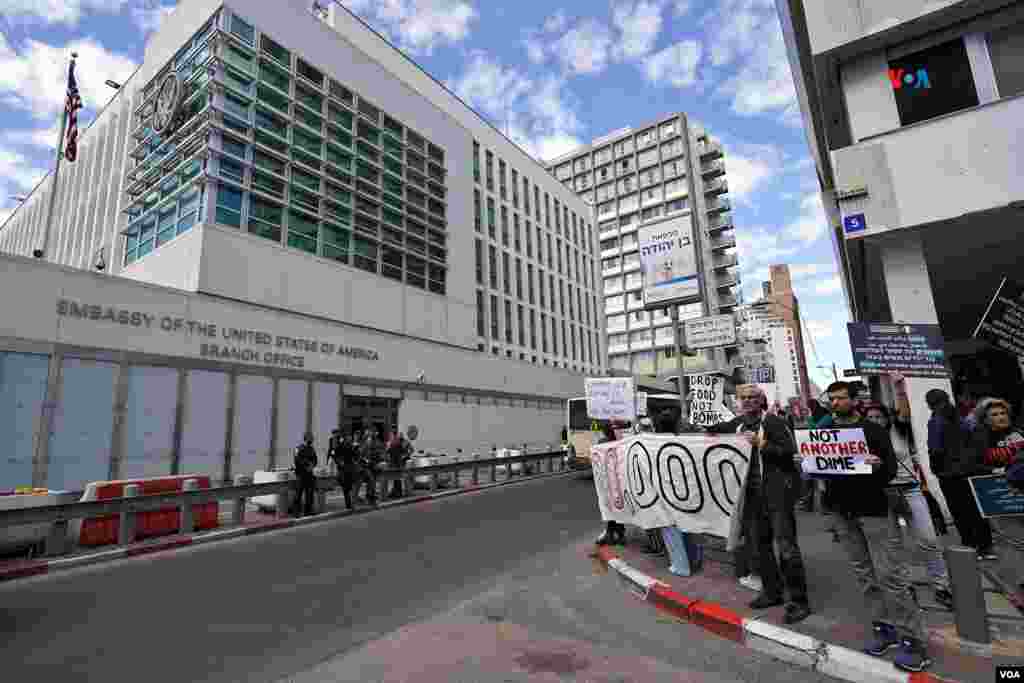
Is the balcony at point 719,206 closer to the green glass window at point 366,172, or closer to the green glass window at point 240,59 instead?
the green glass window at point 366,172

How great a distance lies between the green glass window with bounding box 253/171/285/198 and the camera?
25.1 metres

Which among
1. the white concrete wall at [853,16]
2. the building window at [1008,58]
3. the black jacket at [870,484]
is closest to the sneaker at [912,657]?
the black jacket at [870,484]

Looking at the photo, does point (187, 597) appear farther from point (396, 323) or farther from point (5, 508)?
point (396, 323)

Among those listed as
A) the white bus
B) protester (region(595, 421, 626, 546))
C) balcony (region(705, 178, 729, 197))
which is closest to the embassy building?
the white bus

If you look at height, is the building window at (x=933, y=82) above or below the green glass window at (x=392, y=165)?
below

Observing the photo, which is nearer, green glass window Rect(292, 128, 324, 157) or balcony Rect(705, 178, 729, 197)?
green glass window Rect(292, 128, 324, 157)

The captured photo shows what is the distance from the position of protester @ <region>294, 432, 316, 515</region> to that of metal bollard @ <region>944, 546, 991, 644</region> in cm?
1209

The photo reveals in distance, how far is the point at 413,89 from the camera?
36.2 metres

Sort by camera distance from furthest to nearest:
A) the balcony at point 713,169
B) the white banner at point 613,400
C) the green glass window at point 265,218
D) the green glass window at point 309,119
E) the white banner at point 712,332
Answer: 1. the balcony at point 713,169
2. the green glass window at point 309,119
3. the green glass window at point 265,218
4. the white banner at point 613,400
5. the white banner at point 712,332

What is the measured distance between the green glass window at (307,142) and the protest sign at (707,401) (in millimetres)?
24012

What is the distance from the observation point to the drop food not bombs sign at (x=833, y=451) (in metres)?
4.30

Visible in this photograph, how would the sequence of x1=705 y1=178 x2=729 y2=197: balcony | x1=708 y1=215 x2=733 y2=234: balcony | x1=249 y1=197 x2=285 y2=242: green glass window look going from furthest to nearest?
1. x1=705 y1=178 x2=729 y2=197: balcony
2. x1=708 y1=215 x2=733 y2=234: balcony
3. x1=249 y1=197 x2=285 y2=242: green glass window

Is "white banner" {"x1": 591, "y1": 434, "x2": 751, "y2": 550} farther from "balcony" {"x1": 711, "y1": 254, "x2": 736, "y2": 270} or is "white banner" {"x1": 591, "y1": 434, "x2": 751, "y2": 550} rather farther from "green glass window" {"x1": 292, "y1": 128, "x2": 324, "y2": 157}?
"balcony" {"x1": 711, "y1": 254, "x2": 736, "y2": 270}

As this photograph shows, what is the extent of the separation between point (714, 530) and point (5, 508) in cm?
1078
